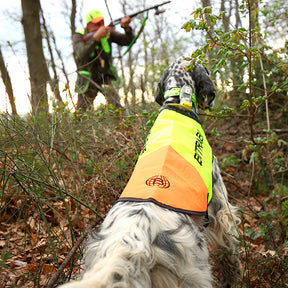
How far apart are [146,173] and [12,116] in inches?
59.3

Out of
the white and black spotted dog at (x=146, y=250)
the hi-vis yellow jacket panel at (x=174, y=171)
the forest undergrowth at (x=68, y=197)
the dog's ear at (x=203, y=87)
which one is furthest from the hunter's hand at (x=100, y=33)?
the white and black spotted dog at (x=146, y=250)

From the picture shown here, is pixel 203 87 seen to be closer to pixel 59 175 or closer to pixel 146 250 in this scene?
pixel 59 175

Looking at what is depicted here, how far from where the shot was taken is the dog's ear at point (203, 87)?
3.02 m

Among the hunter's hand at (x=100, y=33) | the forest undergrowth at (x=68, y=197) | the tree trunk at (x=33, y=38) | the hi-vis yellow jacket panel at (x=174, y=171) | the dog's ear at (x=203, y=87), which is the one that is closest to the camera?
the hi-vis yellow jacket panel at (x=174, y=171)

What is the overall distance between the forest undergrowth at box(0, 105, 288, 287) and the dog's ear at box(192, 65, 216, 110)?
0.77ft

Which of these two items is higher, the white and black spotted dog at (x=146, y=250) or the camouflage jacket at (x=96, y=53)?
the camouflage jacket at (x=96, y=53)

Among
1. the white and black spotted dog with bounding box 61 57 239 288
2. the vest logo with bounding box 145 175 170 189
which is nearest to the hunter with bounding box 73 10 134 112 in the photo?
the vest logo with bounding box 145 175 170 189

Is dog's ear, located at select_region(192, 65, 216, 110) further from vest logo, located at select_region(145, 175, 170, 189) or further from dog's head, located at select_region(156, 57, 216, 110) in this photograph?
vest logo, located at select_region(145, 175, 170, 189)

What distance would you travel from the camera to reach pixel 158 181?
162 cm

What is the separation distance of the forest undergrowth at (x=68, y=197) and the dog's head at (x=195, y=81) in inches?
10.1

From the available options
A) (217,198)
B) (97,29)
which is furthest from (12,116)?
(97,29)

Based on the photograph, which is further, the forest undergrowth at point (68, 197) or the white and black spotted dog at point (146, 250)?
the forest undergrowth at point (68, 197)

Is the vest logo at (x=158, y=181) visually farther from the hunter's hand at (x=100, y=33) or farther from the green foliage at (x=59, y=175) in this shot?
the hunter's hand at (x=100, y=33)

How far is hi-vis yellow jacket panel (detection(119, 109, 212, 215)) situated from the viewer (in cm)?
157
